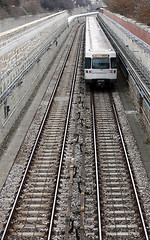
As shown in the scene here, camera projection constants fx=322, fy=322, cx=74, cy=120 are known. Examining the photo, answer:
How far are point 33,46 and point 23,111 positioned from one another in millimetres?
7577

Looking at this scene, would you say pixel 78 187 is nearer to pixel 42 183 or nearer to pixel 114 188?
pixel 114 188

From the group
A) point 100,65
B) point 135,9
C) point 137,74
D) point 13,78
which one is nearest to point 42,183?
point 13,78

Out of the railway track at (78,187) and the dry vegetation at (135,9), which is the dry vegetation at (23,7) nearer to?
the dry vegetation at (135,9)

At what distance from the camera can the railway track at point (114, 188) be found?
8500 millimetres

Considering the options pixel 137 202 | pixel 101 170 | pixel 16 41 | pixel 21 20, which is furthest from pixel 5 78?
pixel 21 20

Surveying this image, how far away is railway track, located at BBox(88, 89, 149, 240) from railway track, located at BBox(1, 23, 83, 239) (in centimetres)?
142

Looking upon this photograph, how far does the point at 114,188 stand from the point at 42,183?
7.78 ft

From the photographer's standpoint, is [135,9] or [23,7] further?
[23,7]

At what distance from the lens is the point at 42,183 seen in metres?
10.7

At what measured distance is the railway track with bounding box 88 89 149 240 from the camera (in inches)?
335

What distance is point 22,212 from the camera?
9234mm

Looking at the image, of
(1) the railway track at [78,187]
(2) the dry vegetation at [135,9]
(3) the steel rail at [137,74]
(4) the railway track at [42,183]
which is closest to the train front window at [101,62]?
(3) the steel rail at [137,74]

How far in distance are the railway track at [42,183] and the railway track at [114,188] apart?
142 centimetres

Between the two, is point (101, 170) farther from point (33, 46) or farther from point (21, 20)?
point (21, 20)
